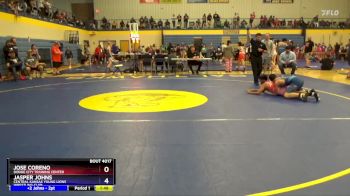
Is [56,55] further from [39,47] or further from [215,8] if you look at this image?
[215,8]

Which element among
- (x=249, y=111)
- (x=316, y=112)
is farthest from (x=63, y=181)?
(x=316, y=112)

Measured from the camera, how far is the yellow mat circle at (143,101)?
7.20m

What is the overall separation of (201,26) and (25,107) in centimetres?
2697

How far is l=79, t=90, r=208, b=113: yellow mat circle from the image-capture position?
720 centimetres

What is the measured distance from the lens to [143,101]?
8023 mm

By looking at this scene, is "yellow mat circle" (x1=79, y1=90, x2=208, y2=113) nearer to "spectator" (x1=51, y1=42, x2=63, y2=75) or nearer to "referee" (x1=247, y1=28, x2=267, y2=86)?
"referee" (x1=247, y1=28, x2=267, y2=86)

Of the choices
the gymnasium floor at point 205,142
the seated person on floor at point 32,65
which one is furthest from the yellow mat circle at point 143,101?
the seated person on floor at point 32,65

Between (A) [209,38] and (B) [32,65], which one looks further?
(A) [209,38]

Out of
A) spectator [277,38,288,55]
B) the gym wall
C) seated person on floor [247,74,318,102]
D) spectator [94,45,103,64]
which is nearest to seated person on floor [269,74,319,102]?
seated person on floor [247,74,318,102]

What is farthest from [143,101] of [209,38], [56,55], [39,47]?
[209,38]

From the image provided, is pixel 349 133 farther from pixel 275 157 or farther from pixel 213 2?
pixel 213 2

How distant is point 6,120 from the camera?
6.29 metres
